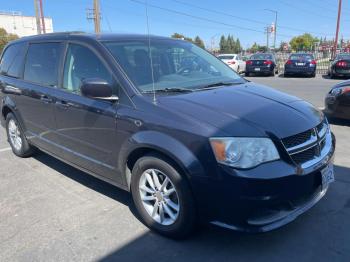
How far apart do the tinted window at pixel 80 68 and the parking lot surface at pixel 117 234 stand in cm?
127

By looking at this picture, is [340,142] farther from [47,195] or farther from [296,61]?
[296,61]

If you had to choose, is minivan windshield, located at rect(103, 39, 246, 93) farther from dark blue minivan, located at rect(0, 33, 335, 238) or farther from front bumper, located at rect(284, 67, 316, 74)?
front bumper, located at rect(284, 67, 316, 74)

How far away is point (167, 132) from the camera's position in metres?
2.94

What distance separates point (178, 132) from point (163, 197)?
0.67 meters

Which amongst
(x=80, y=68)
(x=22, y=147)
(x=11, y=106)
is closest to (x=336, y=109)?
(x=80, y=68)

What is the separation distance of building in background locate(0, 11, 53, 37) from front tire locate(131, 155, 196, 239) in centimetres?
10214

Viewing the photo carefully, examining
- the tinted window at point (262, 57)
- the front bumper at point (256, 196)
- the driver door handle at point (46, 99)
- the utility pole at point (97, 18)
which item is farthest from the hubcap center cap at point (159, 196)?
the tinted window at point (262, 57)

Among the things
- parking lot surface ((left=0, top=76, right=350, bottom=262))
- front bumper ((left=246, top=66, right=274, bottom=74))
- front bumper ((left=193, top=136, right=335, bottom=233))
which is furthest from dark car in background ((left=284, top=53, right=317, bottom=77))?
front bumper ((left=193, top=136, right=335, bottom=233))

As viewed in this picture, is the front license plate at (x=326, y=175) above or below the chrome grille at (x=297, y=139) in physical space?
below

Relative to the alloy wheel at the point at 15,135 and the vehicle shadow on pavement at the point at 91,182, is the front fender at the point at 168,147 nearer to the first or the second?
the vehicle shadow on pavement at the point at 91,182

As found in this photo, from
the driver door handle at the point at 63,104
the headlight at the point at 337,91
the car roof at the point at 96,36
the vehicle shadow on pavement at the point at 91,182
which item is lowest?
the vehicle shadow on pavement at the point at 91,182

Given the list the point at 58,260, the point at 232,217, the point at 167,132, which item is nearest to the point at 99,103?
the point at 167,132

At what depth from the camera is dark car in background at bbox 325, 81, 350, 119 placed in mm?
6824

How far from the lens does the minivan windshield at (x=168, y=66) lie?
3523 millimetres
